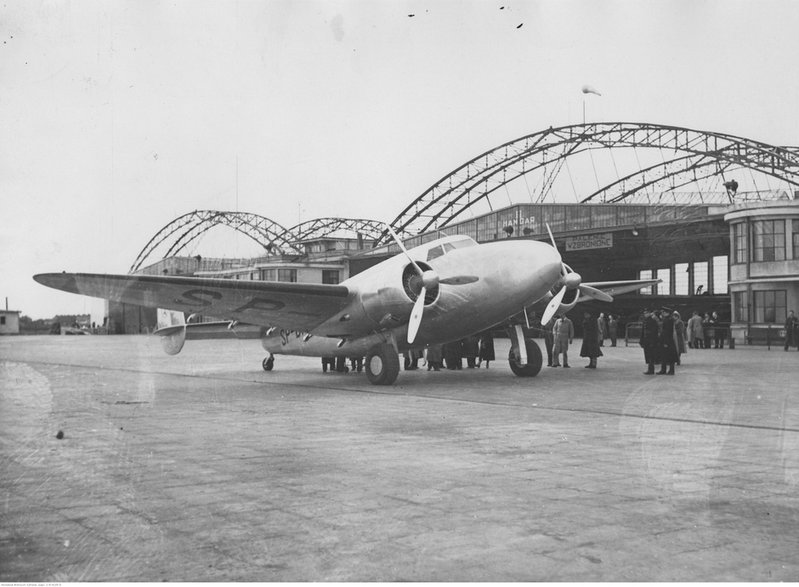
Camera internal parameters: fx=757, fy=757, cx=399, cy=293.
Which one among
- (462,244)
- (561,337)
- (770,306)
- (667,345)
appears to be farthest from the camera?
(770,306)

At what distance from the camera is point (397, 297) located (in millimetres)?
19312

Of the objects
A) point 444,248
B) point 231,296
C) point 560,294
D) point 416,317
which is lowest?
point 416,317

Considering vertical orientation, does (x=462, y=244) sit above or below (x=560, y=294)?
above

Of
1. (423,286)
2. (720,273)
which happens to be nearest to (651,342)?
(423,286)

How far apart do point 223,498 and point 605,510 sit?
344cm

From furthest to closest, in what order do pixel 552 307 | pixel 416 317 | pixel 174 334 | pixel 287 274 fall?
1. pixel 287 274
2. pixel 174 334
3. pixel 552 307
4. pixel 416 317

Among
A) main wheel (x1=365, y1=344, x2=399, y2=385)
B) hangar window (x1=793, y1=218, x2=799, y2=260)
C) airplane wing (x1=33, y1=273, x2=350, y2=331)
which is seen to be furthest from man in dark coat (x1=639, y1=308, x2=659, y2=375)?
hangar window (x1=793, y1=218, x2=799, y2=260)

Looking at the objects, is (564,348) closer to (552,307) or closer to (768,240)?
(552,307)

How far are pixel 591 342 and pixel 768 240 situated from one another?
24.1m

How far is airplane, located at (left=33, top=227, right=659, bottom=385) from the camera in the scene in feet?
61.4

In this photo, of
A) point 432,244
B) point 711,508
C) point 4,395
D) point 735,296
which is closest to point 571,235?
point 735,296

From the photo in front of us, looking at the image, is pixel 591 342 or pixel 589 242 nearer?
pixel 591 342

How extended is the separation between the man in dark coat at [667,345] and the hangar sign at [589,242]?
35.1m

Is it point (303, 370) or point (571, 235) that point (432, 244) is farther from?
point (571, 235)
